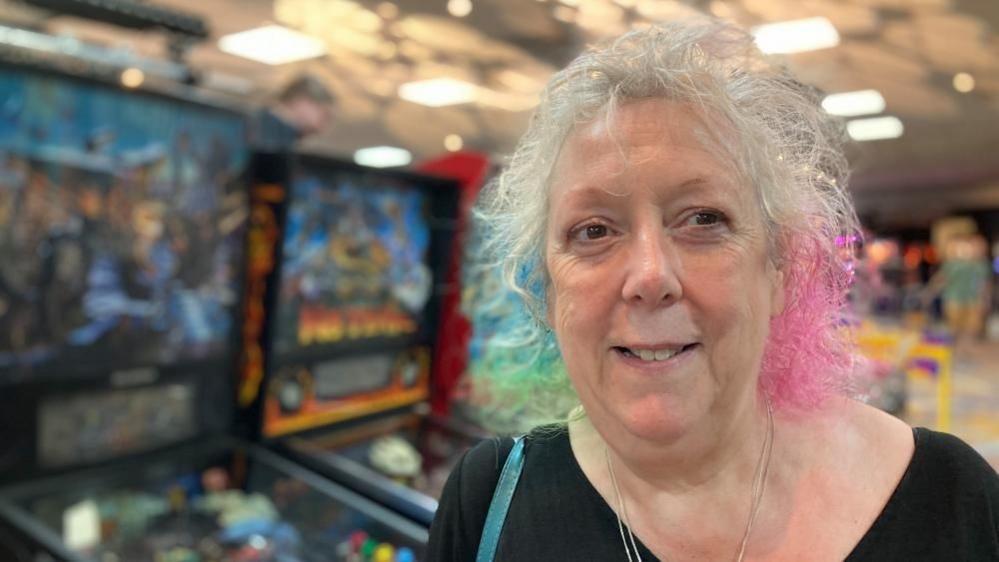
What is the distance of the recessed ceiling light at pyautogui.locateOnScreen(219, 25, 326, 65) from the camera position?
444cm

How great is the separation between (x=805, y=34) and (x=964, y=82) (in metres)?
2.55

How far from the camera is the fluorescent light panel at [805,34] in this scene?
11.3 ft

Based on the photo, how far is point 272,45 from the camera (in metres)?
4.80

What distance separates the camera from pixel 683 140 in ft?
2.20

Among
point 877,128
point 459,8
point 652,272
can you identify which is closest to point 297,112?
point 459,8

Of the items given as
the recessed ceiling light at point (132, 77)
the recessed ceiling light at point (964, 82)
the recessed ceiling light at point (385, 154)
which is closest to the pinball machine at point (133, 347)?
the recessed ceiling light at point (132, 77)

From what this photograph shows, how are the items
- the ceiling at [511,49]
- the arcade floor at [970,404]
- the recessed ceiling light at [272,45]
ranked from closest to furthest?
the ceiling at [511,49] → the arcade floor at [970,404] → the recessed ceiling light at [272,45]

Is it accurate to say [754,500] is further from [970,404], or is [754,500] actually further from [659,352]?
[970,404]

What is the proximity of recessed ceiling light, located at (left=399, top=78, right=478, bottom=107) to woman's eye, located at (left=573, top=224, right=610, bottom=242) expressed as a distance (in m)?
4.19

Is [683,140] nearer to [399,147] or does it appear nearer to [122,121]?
[122,121]

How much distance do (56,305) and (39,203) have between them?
230 mm

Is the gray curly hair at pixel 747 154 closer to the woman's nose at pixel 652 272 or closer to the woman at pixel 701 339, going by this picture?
the woman at pixel 701 339

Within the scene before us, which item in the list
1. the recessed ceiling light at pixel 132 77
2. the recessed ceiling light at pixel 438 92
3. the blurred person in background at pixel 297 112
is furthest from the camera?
the recessed ceiling light at pixel 438 92

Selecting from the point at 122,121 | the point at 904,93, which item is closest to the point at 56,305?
the point at 122,121
